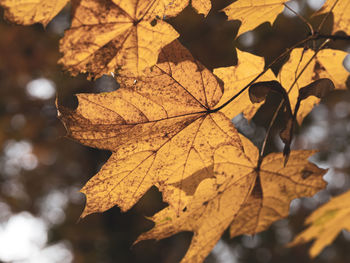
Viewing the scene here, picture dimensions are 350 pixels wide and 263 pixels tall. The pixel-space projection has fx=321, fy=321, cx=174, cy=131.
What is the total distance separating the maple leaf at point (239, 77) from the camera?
950mm

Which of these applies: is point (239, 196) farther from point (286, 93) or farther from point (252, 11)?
point (252, 11)

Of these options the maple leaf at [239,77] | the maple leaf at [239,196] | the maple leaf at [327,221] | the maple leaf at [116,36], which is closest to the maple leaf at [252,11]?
the maple leaf at [239,77]

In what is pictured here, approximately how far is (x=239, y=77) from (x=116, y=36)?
1.28 ft

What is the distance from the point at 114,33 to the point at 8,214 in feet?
25.8

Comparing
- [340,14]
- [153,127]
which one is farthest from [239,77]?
[340,14]

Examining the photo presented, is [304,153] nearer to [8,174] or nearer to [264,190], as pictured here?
[264,190]

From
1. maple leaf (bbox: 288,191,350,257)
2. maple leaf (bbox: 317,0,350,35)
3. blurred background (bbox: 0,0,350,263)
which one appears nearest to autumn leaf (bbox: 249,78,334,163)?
maple leaf (bbox: 317,0,350,35)

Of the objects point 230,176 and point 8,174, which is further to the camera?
point 8,174

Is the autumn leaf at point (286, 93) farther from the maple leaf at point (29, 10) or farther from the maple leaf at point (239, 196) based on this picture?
the maple leaf at point (29, 10)

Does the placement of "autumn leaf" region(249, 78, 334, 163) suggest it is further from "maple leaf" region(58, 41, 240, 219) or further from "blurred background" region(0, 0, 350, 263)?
"blurred background" region(0, 0, 350, 263)

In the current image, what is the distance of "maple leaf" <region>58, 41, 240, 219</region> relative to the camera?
0.79 meters

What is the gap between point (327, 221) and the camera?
1.62 metres

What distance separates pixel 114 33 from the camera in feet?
2.64

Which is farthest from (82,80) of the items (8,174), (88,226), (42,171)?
(8,174)
